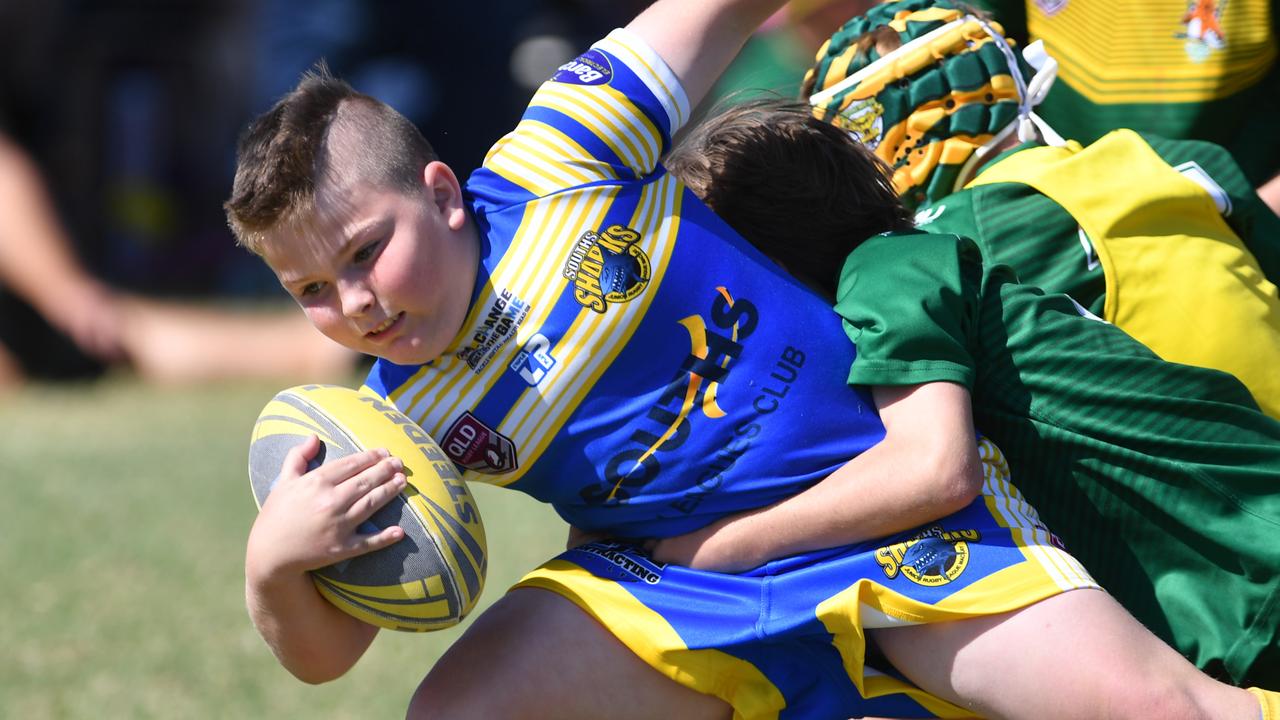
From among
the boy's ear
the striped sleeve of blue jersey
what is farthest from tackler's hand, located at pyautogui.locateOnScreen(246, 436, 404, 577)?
the striped sleeve of blue jersey

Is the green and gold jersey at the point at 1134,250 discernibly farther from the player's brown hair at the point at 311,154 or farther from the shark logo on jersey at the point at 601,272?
the player's brown hair at the point at 311,154

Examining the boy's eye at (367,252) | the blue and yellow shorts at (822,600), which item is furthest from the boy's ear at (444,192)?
the blue and yellow shorts at (822,600)

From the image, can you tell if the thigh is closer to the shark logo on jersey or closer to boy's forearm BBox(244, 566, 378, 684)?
boy's forearm BBox(244, 566, 378, 684)

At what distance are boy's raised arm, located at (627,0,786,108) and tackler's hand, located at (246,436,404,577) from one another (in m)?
A: 0.89

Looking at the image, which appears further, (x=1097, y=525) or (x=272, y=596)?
(x=1097, y=525)

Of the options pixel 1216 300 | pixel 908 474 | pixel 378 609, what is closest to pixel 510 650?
pixel 378 609

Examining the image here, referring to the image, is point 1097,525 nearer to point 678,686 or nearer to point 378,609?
point 678,686

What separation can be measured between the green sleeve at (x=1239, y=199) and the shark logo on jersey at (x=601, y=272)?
4.08 feet

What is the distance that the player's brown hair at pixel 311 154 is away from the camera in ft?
7.69

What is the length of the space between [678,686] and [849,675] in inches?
11.7

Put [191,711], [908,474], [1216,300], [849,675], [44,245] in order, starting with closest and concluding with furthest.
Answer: [908,474] → [849,675] → [1216,300] → [191,711] → [44,245]

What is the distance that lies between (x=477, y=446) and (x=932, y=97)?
1.15 m

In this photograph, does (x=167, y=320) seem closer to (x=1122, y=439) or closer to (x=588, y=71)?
(x=588, y=71)

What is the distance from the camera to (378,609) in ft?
7.73
